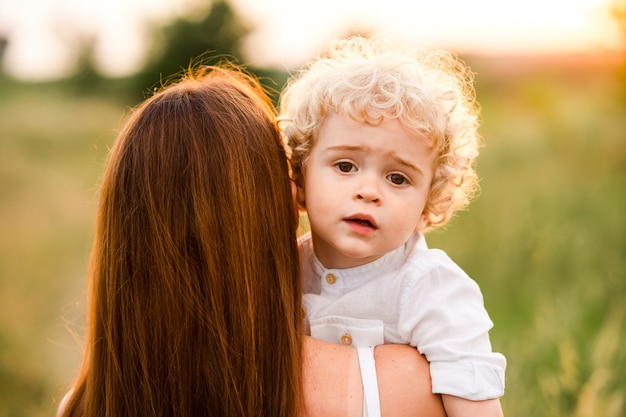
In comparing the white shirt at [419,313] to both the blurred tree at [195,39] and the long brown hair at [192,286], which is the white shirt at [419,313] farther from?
the blurred tree at [195,39]

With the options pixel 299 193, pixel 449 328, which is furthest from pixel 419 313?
pixel 299 193

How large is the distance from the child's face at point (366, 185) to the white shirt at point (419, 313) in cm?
9

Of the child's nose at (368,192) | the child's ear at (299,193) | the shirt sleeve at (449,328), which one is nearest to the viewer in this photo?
the shirt sleeve at (449,328)

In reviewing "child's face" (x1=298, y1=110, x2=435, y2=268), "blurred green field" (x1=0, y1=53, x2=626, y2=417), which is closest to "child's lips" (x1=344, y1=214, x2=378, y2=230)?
"child's face" (x1=298, y1=110, x2=435, y2=268)

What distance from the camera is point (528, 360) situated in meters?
3.70

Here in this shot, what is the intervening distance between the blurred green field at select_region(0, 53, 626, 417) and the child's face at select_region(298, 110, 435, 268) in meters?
0.78

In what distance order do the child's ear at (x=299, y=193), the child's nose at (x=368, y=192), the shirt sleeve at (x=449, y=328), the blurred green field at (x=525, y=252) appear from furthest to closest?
the blurred green field at (x=525, y=252), the child's ear at (x=299, y=193), the child's nose at (x=368, y=192), the shirt sleeve at (x=449, y=328)

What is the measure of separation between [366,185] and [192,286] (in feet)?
1.72

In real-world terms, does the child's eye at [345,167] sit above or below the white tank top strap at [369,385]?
above

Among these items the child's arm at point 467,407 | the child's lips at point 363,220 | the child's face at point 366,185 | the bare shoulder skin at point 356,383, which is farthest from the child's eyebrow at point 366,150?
the child's arm at point 467,407

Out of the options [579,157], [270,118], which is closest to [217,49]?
[579,157]

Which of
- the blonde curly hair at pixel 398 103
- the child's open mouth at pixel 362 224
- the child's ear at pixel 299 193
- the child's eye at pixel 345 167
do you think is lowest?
the child's open mouth at pixel 362 224

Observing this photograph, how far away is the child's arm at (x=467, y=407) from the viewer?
176 cm

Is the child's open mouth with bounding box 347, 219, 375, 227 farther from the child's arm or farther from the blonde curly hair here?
the child's arm
